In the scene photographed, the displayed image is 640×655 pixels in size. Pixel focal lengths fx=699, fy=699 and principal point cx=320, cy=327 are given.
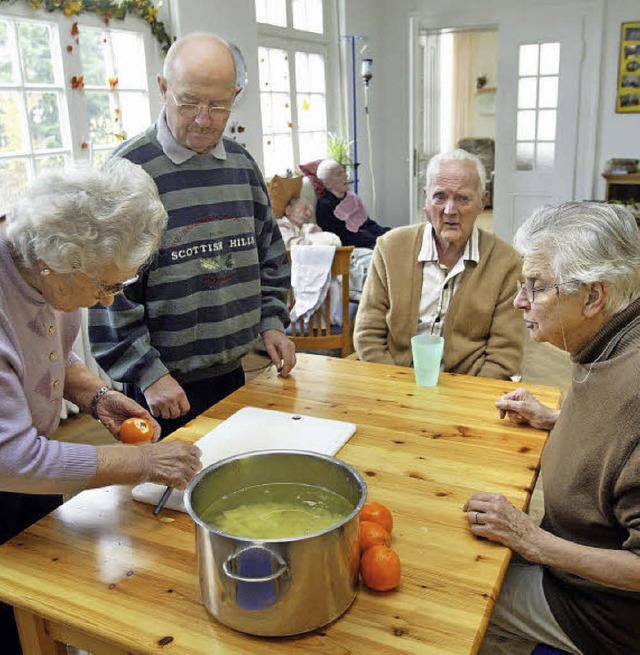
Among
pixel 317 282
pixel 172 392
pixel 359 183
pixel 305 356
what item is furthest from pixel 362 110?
pixel 172 392

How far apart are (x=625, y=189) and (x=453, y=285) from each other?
4442mm

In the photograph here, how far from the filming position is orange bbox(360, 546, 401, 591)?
38.6 inches

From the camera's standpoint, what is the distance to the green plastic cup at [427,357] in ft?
5.63

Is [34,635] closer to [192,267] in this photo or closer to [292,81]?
[192,267]

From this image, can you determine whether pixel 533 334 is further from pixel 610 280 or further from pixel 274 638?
pixel 274 638

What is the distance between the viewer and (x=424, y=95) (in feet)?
21.7

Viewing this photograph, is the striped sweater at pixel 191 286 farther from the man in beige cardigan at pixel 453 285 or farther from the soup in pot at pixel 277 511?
the soup in pot at pixel 277 511

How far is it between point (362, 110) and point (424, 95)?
2.79 feet

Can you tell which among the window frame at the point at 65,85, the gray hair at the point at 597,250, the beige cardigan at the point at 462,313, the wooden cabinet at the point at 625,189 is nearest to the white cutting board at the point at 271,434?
the gray hair at the point at 597,250

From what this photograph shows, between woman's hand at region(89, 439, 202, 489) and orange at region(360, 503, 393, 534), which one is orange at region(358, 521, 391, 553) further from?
woman's hand at region(89, 439, 202, 489)

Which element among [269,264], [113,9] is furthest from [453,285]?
[113,9]

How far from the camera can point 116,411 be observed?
1.46 meters

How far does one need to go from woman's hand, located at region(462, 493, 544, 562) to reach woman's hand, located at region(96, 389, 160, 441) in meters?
0.66

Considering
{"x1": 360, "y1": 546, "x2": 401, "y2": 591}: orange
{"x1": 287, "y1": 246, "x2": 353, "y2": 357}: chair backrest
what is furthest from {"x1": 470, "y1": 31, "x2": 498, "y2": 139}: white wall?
{"x1": 360, "y1": 546, "x2": 401, "y2": 591}: orange
